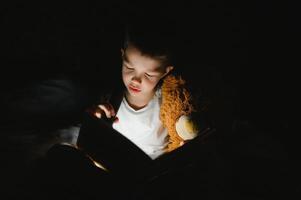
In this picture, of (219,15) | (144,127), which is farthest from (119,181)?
(219,15)

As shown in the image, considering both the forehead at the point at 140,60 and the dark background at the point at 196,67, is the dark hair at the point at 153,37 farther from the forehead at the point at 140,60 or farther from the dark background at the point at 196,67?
the dark background at the point at 196,67

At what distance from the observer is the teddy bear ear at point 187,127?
1.31m

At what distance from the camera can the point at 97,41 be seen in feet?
6.21

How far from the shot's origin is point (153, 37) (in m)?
1.15

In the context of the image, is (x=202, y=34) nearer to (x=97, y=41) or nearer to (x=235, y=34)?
(x=235, y=34)

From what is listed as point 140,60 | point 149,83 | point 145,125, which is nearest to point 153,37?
point 140,60

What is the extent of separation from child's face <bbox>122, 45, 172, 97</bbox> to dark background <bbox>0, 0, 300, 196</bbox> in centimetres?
21

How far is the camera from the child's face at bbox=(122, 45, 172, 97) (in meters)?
1.18

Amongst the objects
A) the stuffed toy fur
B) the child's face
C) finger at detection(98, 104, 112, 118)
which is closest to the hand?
finger at detection(98, 104, 112, 118)

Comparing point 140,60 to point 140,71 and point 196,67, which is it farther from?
point 196,67

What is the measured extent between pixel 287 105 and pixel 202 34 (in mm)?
733

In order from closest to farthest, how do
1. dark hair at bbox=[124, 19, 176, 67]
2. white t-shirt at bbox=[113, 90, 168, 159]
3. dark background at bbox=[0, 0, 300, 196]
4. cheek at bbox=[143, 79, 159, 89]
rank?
dark hair at bbox=[124, 19, 176, 67], cheek at bbox=[143, 79, 159, 89], white t-shirt at bbox=[113, 90, 168, 159], dark background at bbox=[0, 0, 300, 196]

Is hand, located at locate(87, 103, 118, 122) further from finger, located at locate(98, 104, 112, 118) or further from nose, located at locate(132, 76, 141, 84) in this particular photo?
nose, located at locate(132, 76, 141, 84)

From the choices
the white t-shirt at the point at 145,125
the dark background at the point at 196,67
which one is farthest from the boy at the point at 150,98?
the dark background at the point at 196,67
